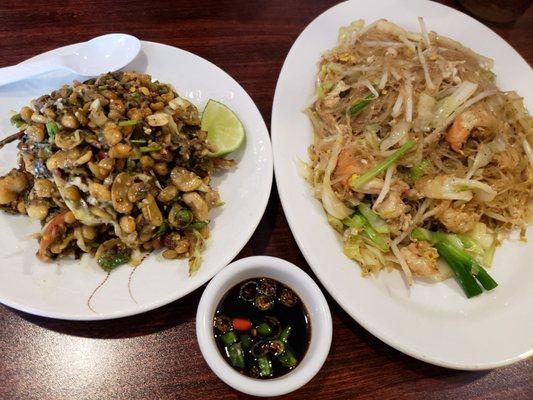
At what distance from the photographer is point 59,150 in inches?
63.3

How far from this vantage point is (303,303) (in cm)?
151

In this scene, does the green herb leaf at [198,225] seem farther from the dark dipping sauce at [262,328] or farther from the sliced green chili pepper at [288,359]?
the sliced green chili pepper at [288,359]

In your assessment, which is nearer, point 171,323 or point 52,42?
point 171,323

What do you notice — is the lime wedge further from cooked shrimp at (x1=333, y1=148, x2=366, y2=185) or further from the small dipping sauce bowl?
the small dipping sauce bowl

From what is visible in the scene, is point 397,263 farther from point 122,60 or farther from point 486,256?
point 122,60

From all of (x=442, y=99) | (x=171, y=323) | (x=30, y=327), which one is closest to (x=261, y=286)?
(x=171, y=323)

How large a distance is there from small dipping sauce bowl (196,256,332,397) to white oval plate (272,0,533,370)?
18 cm

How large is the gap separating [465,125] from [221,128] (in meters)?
1.15

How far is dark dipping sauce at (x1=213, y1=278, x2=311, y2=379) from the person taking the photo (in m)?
1.41

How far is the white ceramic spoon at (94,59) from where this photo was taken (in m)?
1.94

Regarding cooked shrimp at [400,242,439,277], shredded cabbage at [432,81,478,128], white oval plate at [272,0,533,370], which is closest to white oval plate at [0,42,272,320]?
white oval plate at [272,0,533,370]

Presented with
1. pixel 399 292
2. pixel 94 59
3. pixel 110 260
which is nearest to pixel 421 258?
pixel 399 292

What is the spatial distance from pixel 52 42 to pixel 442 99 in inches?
86.4

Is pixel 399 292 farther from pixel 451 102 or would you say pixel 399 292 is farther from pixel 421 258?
pixel 451 102
